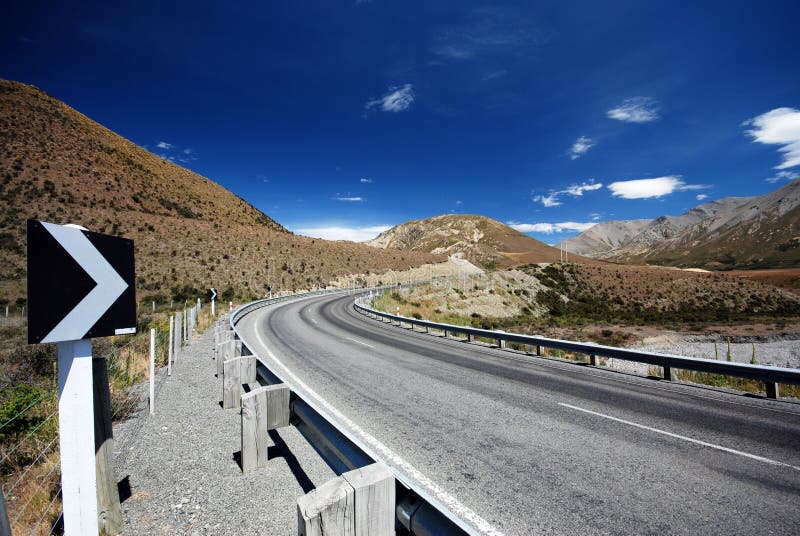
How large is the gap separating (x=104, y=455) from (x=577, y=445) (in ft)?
17.0

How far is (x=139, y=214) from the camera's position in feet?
153

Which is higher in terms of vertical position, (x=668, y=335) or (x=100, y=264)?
(x=100, y=264)

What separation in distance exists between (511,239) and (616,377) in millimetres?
180728

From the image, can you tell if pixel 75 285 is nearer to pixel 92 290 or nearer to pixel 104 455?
pixel 92 290

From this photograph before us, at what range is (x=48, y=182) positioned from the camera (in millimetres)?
43125

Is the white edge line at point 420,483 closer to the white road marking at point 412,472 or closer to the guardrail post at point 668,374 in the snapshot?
the white road marking at point 412,472

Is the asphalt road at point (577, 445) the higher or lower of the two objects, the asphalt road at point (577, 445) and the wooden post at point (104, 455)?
the lower

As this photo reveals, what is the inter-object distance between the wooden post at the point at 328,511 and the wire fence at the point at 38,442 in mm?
1312

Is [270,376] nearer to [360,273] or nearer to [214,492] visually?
[214,492]

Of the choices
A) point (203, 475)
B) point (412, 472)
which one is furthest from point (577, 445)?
point (203, 475)

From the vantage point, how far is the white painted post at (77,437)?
2381 mm

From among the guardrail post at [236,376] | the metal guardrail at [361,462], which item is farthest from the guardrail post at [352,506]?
the guardrail post at [236,376]

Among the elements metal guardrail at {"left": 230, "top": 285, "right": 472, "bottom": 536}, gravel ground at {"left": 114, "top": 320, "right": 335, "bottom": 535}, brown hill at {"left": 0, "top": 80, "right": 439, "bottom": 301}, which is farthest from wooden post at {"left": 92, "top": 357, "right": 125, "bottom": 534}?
brown hill at {"left": 0, "top": 80, "right": 439, "bottom": 301}

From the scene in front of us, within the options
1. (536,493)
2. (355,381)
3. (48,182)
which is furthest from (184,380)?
(48,182)
